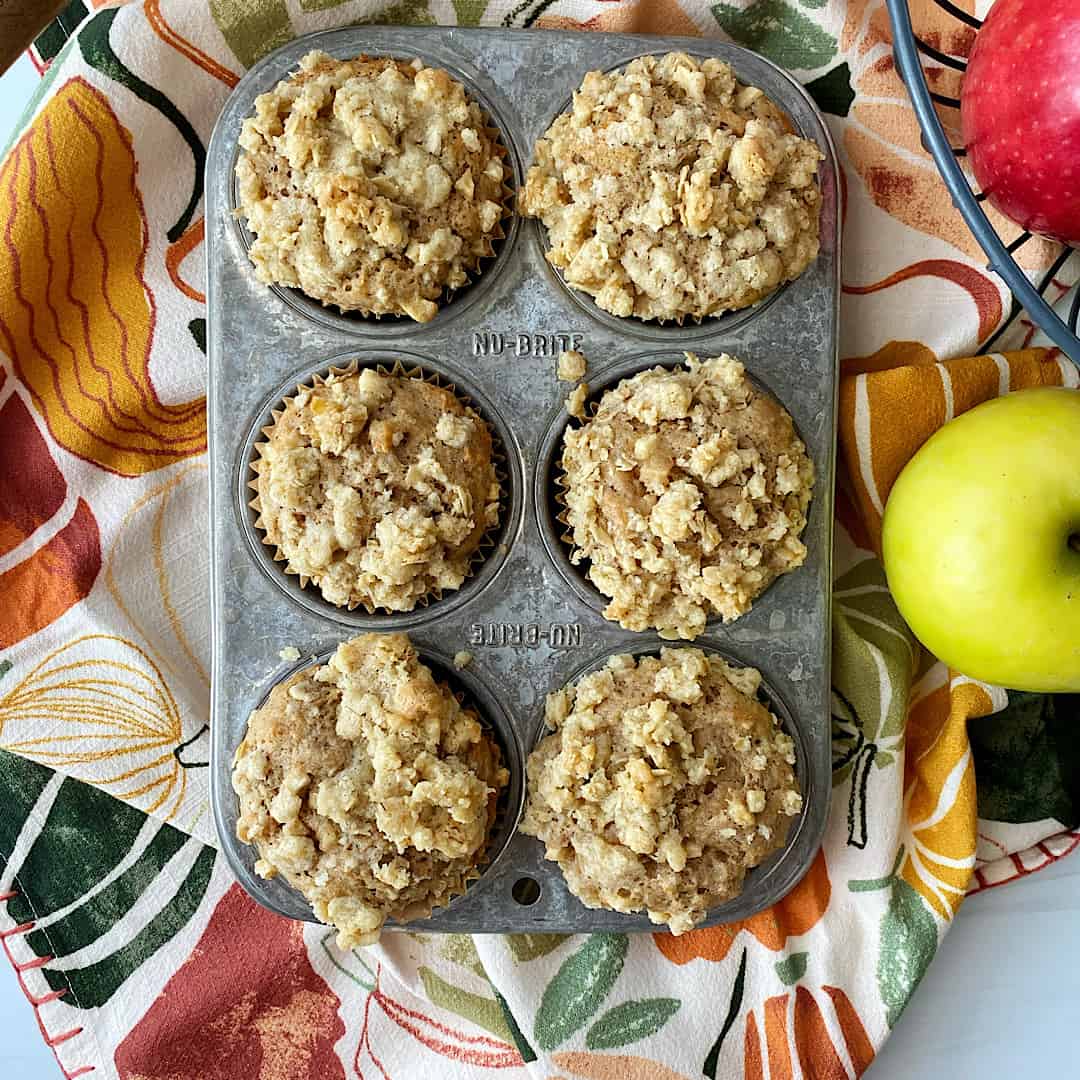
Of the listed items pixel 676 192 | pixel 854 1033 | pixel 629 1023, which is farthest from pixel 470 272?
pixel 854 1033

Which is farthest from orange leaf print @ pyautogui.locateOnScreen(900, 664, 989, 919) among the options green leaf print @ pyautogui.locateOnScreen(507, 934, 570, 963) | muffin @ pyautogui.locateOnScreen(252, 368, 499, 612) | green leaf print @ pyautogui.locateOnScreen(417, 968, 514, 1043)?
→ muffin @ pyautogui.locateOnScreen(252, 368, 499, 612)

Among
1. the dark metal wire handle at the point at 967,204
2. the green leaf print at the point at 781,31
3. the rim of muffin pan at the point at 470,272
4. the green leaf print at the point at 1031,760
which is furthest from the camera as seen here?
the green leaf print at the point at 1031,760

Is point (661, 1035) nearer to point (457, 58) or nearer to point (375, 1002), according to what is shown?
point (375, 1002)

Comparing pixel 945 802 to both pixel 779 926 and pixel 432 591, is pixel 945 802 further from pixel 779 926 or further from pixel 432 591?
pixel 432 591

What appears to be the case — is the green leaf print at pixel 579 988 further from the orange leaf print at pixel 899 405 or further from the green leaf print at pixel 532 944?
the orange leaf print at pixel 899 405

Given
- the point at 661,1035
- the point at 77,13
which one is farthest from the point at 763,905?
the point at 77,13

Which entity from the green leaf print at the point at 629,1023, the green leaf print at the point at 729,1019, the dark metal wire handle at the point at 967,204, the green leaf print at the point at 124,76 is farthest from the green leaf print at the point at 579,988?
the green leaf print at the point at 124,76
